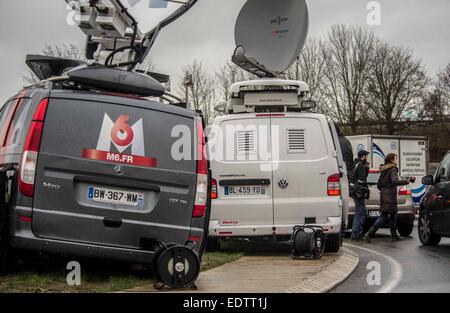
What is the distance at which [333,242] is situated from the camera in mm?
11398

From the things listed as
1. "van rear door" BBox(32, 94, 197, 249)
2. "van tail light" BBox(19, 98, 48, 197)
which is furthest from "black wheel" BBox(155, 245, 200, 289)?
"van tail light" BBox(19, 98, 48, 197)

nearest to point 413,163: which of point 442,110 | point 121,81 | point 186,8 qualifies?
point 186,8

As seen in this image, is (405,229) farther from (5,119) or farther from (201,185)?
(5,119)

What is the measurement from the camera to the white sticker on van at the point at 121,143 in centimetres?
696

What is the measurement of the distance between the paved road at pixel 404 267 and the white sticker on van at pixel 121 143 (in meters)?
2.59

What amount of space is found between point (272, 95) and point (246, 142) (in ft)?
4.20

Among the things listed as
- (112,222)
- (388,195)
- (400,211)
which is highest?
(388,195)

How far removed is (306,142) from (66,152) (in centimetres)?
517

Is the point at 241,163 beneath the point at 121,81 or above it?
beneath

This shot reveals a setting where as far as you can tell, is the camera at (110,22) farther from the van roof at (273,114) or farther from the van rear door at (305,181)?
the van rear door at (305,181)

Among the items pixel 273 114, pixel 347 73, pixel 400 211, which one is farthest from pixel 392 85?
pixel 273 114

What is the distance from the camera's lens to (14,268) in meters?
7.18

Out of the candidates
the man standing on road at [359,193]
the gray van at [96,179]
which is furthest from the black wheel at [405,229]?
the gray van at [96,179]

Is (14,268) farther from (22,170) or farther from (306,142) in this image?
(306,142)
